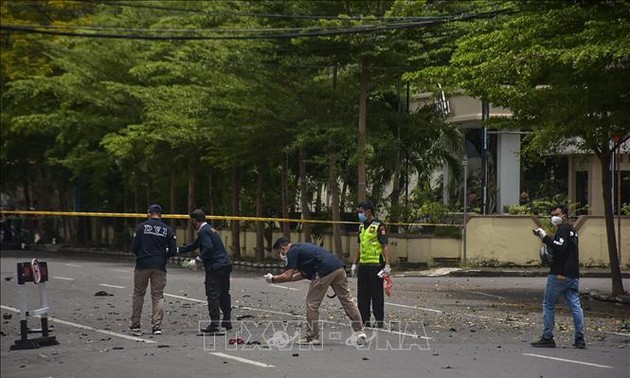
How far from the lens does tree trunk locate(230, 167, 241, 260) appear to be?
35594mm

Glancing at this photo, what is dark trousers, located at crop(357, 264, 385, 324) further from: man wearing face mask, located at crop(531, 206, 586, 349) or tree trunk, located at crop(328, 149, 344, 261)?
tree trunk, located at crop(328, 149, 344, 261)

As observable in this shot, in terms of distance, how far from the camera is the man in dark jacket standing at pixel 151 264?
16375mm

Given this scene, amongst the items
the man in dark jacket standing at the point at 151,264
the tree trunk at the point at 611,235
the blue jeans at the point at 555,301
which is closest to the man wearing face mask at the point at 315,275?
the blue jeans at the point at 555,301

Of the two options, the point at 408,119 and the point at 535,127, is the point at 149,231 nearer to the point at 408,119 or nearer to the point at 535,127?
the point at 535,127

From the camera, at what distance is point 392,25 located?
2736cm

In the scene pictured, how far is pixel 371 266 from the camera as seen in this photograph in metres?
16.3

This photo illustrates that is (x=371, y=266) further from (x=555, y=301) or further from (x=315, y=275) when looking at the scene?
(x=555, y=301)

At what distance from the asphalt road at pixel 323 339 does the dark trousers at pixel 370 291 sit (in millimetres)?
405

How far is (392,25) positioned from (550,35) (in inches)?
292

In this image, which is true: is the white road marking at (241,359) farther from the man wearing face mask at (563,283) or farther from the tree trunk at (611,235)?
the tree trunk at (611,235)

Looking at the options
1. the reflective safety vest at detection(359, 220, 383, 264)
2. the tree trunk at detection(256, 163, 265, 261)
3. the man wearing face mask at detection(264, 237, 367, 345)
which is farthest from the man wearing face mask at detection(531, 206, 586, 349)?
the tree trunk at detection(256, 163, 265, 261)

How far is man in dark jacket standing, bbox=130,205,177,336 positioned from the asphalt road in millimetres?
372

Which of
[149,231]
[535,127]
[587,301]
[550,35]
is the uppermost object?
[550,35]

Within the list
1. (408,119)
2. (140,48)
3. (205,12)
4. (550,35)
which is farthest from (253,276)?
(140,48)
